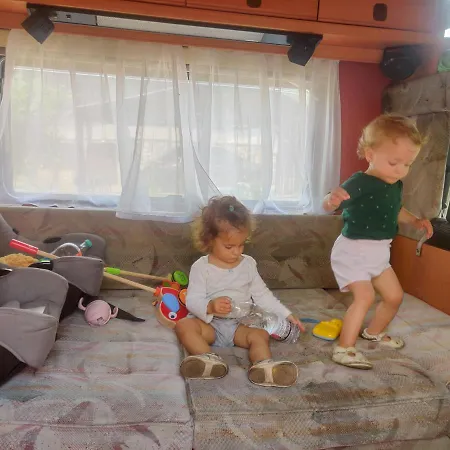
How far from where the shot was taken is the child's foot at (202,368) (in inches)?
54.9

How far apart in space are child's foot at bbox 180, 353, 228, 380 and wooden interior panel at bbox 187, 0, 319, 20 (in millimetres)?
1383

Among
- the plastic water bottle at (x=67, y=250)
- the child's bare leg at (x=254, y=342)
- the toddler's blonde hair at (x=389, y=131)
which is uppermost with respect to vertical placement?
the toddler's blonde hair at (x=389, y=131)

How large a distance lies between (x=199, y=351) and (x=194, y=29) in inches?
53.8

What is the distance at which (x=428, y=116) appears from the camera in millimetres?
2248

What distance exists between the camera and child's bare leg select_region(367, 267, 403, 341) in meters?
1.77

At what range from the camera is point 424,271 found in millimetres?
2232

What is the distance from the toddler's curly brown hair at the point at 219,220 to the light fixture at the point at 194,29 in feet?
2.54

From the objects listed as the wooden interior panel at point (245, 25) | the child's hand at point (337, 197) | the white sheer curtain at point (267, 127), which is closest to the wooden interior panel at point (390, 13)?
the wooden interior panel at point (245, 25)

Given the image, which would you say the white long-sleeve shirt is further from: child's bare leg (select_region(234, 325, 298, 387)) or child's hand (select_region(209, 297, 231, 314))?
child's bare leg (select_region(234, 325, 298, 387))

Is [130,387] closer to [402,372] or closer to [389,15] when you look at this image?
[402,372]

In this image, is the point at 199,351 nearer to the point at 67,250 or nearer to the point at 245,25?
the point at 67,250

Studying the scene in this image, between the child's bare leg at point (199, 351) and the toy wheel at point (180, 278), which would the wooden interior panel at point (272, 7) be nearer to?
the toy wheel at point (180, 278)

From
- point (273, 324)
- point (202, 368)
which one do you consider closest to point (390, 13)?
point (273, 324)

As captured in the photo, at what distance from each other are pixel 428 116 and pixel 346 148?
1.46 feet
